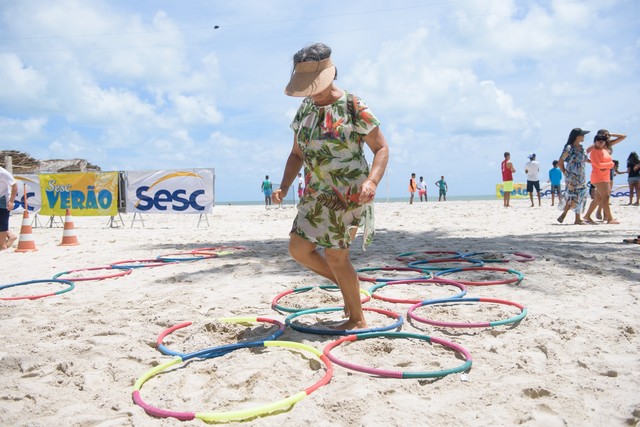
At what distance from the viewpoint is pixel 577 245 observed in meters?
7.38

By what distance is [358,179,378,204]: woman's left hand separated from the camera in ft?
10.00

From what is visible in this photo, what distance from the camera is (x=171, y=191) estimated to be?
13.6 metres

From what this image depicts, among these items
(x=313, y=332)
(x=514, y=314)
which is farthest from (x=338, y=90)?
(x=514, y=314)

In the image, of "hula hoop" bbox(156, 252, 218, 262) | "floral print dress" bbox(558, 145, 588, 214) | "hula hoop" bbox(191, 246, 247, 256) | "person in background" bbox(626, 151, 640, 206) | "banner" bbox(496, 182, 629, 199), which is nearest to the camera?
"hula hoop" bbox(156, 252, 218, 262)

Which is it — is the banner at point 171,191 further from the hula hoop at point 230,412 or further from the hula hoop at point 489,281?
the hula hoop at point 230,412

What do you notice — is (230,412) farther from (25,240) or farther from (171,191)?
(171,191)

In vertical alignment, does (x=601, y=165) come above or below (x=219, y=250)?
above

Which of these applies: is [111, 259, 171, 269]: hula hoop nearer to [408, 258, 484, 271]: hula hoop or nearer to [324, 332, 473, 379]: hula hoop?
[408, 258, 484, 271]: hula hoop

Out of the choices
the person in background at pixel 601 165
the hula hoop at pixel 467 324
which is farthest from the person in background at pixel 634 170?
the hula hoop at pixel 467 324

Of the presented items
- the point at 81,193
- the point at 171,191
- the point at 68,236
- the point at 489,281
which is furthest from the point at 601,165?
the point at 81,193

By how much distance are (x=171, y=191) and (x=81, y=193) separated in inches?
112

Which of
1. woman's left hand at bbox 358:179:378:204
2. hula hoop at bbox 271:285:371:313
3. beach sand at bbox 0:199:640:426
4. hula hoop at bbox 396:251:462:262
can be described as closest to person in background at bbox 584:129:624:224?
beach sand at bbox 0:199:640:426

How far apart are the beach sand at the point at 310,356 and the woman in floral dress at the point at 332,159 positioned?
73 cm

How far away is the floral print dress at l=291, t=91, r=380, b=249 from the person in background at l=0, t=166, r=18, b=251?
7.23 meters
